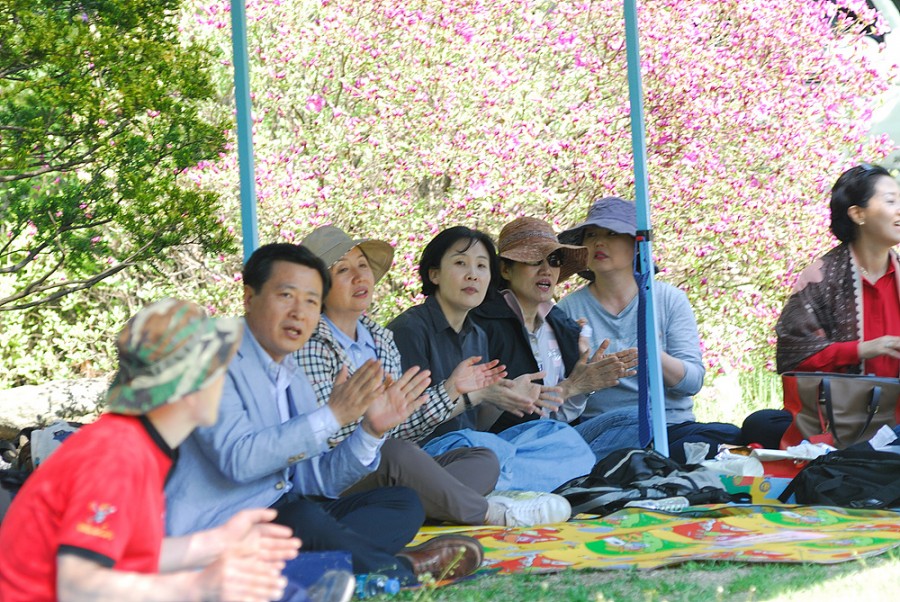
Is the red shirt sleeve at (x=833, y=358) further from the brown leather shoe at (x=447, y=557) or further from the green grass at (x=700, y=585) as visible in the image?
the brown leather shoe at (x=447, y=557)

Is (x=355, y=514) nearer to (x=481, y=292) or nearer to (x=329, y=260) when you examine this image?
(x=329, y=260)

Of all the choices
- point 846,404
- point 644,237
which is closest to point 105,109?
point 644,237

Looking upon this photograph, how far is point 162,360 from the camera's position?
215cm

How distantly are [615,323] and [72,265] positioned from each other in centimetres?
330


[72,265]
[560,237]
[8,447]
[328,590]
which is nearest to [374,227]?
[72,265]

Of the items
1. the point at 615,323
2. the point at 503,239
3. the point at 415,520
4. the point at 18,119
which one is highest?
the point at 18,119

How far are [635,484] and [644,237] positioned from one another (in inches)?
41.0

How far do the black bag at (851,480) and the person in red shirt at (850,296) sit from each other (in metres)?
0.77

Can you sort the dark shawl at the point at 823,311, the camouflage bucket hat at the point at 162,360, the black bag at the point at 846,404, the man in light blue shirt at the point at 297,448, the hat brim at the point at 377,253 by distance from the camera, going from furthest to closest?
the dark shawl at the point at 823,311
the black bag at the point at 846,404
the hat brim at the point at 377,253
the man in light blue shirt at the point at 297,448
the camouflage bucket hat at the point at 162,360

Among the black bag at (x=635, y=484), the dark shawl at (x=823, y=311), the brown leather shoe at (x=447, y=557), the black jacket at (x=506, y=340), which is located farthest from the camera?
the dark shawl at (x=823, y=311)

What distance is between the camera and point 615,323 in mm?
5625

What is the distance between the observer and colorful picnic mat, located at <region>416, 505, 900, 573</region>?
11.8 feet

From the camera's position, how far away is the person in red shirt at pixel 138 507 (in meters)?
2.00

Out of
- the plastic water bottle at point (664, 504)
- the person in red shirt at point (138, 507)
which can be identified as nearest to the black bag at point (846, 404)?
the plastic water bottle at point (664, 504)
